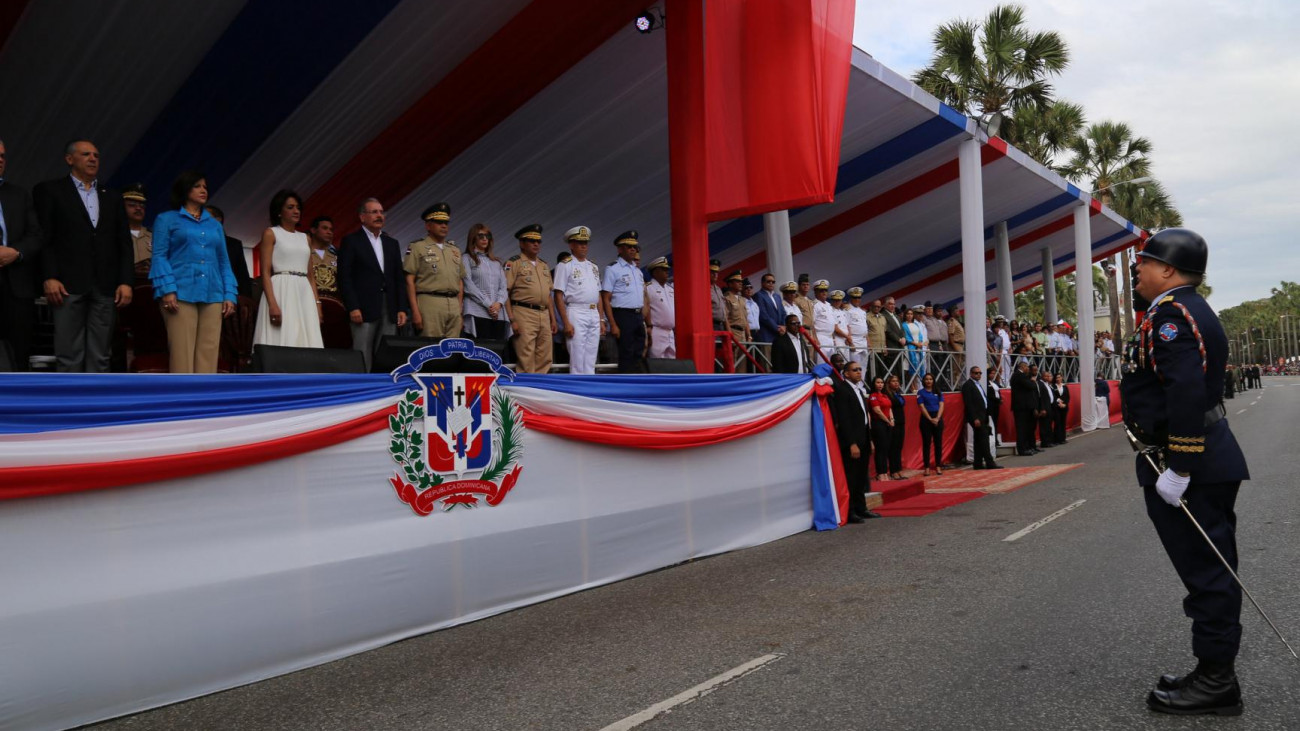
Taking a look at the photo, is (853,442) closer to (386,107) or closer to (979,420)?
(386,107)

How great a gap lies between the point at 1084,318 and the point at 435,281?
21.3 m

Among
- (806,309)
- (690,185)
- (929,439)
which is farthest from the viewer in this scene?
(929,439)

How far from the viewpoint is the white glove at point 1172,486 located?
356cm

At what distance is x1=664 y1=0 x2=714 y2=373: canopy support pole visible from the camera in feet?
32.9

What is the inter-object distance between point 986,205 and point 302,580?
843 inches

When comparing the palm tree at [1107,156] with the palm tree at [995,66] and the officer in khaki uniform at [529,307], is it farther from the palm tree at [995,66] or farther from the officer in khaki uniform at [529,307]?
the officer in khaki uniform at [529,307]

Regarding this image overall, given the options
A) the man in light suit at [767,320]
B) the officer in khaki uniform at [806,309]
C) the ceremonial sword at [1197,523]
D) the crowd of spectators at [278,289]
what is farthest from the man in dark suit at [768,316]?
the ceremonial sword at [1197,523]

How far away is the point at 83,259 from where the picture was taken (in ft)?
18.1

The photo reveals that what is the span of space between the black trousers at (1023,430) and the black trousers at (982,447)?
112 inches

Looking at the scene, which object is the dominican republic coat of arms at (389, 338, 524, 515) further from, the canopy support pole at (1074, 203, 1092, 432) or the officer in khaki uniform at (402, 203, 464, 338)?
the canopy support pole at (1074, 203, 1092, 432)

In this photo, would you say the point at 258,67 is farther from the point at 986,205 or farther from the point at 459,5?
the point at 986,205

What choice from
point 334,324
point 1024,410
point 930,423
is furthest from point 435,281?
point 1024,410

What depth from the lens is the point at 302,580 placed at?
4824mm

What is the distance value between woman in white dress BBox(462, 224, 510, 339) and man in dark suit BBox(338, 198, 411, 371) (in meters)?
1.19
